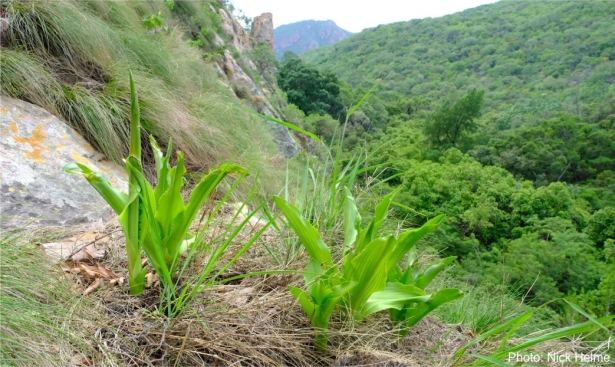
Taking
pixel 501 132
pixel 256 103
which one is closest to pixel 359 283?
pixel 256 103

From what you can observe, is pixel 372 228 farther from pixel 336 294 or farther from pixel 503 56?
pixel 503 56

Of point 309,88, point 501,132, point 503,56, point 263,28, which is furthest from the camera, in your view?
point 503,56

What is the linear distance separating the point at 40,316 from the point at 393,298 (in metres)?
0.85

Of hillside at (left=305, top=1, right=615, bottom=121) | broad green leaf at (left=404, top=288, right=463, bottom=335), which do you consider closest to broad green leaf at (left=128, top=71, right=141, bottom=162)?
broad green leaf at (left=404, top=288, right=463, bottom=335)

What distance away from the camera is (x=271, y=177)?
2969 mm

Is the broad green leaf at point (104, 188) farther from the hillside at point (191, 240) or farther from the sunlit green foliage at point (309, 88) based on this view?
the sunlit green foliage at point (309, 88)

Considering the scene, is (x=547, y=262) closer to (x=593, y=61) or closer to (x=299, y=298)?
(x=299, y=298)

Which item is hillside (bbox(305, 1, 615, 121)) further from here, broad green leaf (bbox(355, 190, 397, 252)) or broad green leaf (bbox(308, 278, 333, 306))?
broad green leaf (bbox(308, 278, 333, 306))

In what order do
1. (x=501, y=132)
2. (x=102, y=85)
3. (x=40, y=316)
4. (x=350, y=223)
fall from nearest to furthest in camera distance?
(x=40, y=316) → (x=350, y=223) → (x=102, y=85) → (x=501, y=132)

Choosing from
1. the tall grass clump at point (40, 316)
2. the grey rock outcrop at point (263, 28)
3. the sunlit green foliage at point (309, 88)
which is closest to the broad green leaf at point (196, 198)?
the tall grass clump at point (40, 316)

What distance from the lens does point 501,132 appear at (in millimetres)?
29828

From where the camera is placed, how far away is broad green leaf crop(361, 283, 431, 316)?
1.00 m

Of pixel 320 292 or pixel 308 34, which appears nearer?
pixel 320 292

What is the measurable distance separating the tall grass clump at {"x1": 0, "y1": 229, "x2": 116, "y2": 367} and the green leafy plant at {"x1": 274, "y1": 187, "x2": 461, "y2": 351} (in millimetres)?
502
